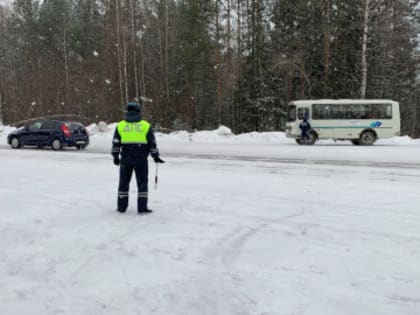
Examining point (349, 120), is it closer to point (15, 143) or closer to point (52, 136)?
point (52, 136)

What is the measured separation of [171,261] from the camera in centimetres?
461

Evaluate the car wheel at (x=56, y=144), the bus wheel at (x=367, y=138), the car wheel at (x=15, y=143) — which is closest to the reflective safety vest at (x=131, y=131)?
the car wheel at (x=56, y=144)

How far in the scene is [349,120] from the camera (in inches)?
939

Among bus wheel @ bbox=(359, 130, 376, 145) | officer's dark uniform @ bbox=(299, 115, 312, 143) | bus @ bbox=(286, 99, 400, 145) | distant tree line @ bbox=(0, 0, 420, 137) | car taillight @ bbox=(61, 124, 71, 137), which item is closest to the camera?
car taillight @ bbox=(61, 124, 71, 137)

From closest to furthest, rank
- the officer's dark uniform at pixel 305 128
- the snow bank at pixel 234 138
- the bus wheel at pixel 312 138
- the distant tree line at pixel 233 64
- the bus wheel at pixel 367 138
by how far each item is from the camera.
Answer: the officer's dark uniform at pixel 305 128 < the bus wheel at pixel 312 138 < the bus wheel at pixel 367 138 < the snow bank at pixel 234 138 < the distant tree line at pixel 233 64

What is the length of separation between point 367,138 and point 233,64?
14561mm

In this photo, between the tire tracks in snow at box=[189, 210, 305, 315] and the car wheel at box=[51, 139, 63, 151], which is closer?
the tire tracks in snow at box=[189, 210, 305, 315]

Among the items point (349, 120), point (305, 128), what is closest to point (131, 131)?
point (305, 128)

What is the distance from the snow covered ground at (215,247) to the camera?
3668 millimetres

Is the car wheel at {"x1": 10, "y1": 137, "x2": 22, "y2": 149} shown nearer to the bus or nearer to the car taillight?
the car taillight

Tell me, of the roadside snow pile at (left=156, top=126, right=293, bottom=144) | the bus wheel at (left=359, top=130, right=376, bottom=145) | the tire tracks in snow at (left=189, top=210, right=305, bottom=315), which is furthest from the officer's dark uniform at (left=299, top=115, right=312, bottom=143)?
the tire tracks in snow at (left=189, top=210, right=305, bottom=315)

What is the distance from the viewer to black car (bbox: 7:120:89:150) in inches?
770

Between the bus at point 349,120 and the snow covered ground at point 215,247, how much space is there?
13.8m

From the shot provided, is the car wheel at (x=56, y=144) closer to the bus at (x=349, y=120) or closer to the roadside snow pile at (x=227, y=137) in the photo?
the roadside snow pile at (x=227, y=137)
